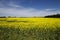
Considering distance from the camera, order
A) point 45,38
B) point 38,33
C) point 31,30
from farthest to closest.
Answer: point 31,30 → point 38,33 → point 45,38

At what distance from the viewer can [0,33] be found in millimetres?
8352

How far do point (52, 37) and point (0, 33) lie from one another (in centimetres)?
327

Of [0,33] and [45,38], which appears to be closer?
[45,38]

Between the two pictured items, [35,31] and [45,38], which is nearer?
[45,38]

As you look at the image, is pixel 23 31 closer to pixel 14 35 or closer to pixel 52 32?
pixel 14 35

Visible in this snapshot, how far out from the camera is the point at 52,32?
852cm

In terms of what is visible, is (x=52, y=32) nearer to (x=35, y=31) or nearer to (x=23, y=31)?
(x=35, y=31)

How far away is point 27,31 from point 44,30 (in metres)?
1.13

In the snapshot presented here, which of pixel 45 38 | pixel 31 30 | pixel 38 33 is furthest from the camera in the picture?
pixel 31 30

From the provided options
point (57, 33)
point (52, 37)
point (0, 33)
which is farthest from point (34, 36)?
point (0, 33)

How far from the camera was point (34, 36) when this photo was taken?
7.73 metres

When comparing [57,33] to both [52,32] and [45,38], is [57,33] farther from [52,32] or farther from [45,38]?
[45,38]

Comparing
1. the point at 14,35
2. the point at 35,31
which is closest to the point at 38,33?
the point at 35,31

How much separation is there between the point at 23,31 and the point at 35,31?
786 millimetres
